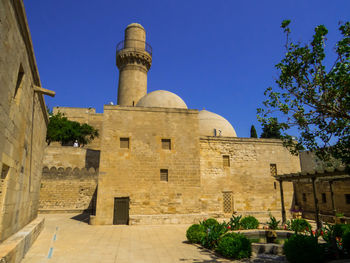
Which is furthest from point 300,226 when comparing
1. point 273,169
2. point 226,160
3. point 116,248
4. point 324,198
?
point 273,169

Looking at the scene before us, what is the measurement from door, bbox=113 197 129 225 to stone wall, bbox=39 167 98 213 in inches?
263

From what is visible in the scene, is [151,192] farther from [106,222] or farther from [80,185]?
[80,185]

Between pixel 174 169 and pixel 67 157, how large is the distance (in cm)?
1308

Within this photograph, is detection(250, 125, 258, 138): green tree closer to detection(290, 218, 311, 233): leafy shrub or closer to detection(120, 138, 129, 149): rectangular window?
detection(120, 138, 129, 149): rectangular window

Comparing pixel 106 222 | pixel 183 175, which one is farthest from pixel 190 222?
pixel 106 222

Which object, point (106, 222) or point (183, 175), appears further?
point (183, 175)

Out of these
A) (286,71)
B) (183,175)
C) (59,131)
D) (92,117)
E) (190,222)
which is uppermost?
(92,117)

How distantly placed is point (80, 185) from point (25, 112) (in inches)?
582

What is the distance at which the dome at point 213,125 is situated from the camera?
1984 cm

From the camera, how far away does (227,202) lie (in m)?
15.9

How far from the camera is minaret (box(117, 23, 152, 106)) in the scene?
2419cm

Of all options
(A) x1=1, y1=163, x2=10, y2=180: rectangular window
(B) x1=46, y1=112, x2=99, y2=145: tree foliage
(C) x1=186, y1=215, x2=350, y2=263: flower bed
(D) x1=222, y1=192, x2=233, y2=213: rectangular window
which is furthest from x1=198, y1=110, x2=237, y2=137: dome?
(B) x1=46, y1=112, x2=99, y2=145: tree foliage

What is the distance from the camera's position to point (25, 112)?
6.08 m

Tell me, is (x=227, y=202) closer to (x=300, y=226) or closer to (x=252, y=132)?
(x=300, y=226)
